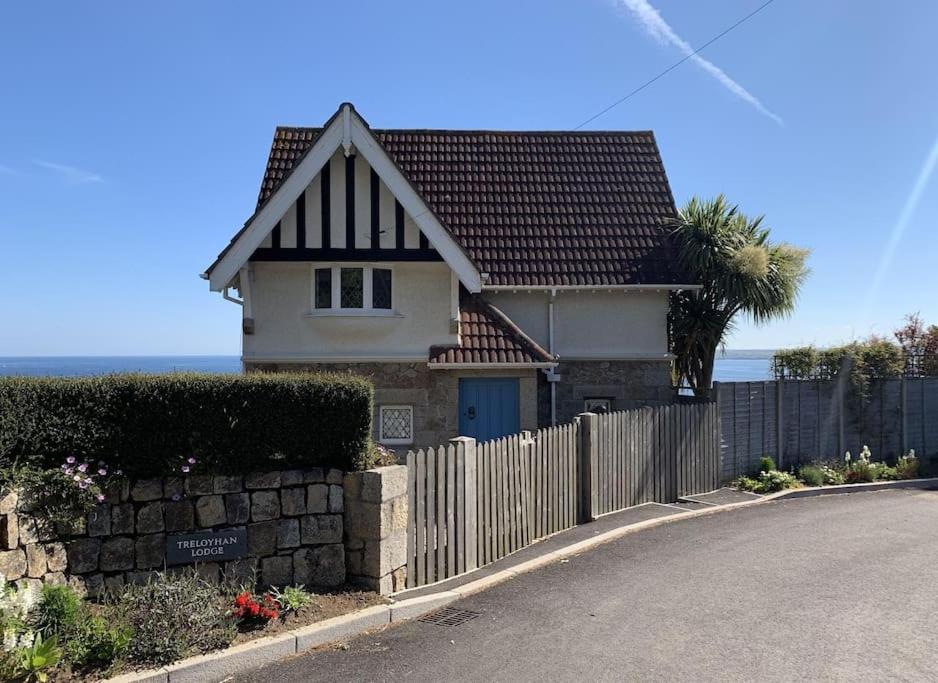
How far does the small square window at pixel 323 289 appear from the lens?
1362 centimetres

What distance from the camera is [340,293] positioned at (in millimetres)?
13539

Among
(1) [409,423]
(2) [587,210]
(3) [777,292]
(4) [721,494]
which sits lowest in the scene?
(4) [721,494]

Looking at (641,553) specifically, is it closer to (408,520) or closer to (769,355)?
(408,520)

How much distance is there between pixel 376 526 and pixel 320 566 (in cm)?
71

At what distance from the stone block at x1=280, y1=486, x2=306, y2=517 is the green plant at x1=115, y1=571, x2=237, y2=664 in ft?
3.32

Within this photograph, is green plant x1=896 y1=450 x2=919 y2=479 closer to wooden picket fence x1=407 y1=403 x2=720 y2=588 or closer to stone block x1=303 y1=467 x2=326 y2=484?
wooden picket fence x1=407 y1=403 x2=720 y2=588

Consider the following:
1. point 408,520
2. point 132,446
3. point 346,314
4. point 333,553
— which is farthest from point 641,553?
point 346,314

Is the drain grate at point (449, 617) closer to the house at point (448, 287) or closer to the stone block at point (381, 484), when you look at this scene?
the stone block at point (381, 484)

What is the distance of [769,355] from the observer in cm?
1588

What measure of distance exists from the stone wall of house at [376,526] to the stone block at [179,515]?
1.43 meters

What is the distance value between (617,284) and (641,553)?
24.0 feet

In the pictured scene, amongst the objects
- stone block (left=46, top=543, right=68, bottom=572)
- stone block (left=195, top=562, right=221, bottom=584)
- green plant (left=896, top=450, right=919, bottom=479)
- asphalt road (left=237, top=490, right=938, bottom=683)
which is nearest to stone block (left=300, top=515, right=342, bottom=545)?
stone block (left=195, top=562, right=221, bottom=584)

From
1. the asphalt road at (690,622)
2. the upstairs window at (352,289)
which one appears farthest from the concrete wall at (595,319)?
the asphalt road at (690,622)

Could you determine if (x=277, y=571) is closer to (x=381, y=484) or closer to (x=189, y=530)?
(x=189, y=530)
